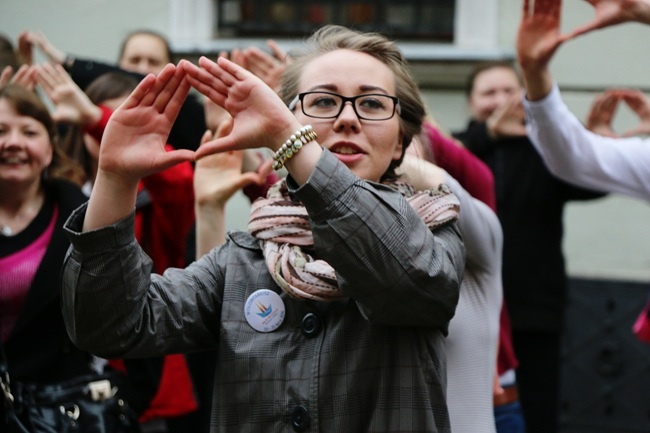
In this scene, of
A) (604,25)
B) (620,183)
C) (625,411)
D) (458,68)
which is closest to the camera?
(604,25)

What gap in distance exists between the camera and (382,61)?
9.03ft

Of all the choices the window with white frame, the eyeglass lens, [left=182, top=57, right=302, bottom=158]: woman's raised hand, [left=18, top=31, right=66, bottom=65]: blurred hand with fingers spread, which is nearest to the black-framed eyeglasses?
the eyeglass lens

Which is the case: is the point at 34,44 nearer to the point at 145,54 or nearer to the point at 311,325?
the point at 145,54

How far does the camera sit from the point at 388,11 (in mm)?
7891

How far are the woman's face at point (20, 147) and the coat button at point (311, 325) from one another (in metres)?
1.69

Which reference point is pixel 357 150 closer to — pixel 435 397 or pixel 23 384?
pixel 435 397

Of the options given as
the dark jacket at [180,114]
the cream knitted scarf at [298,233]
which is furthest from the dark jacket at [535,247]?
the cream knitted scarf at [298,233]

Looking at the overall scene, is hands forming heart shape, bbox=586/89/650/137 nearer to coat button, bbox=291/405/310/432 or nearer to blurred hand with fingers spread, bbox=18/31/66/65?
blurred hand with fingers spread, bbox=18/31/66/65

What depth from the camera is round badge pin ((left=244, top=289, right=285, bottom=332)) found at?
255cm

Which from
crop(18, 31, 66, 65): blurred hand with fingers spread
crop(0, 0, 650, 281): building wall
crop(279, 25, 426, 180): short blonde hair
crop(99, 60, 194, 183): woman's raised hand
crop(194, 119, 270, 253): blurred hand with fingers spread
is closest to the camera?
crop(99, 60, 194, 183): woman's raised hand

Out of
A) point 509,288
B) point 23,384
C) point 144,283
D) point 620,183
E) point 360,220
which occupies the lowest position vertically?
point 509,288

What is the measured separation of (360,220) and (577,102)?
17.3ft

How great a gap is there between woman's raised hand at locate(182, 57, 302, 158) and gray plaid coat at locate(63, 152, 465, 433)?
120 mm

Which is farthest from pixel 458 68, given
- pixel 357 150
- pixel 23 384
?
pixel 357 150
